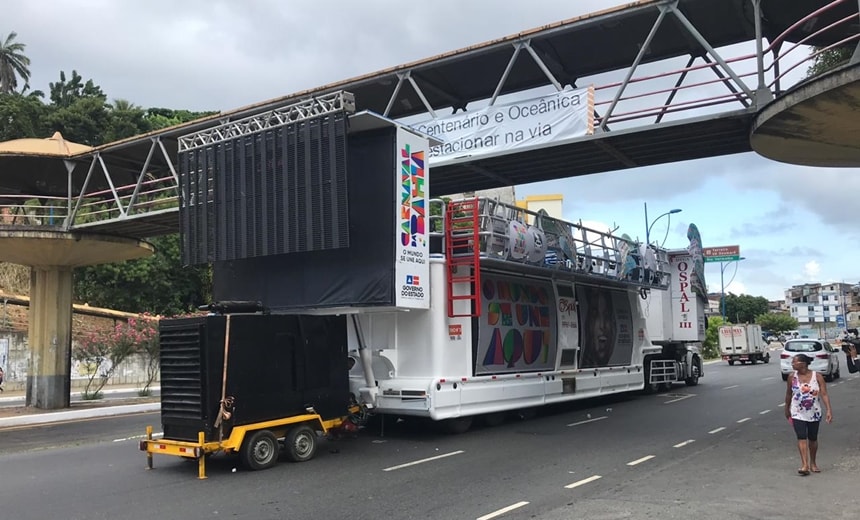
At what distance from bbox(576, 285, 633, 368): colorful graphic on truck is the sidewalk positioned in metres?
13.0

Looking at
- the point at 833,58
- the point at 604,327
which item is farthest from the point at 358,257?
the point at 833,58

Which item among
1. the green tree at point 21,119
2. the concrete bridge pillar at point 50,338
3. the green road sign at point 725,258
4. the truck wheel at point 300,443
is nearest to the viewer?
the truck wheel at point 300,443

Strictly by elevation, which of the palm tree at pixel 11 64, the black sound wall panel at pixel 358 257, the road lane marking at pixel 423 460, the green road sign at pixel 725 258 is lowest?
the road lane marking at pixel 423 460

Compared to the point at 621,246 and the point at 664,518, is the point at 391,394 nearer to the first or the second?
the point at 664,518

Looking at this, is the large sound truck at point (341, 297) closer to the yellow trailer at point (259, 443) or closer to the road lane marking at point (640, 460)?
the yellow trailer at point (259, 443)

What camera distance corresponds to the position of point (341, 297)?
1155 centimetres

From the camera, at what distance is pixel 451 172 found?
47.5ft

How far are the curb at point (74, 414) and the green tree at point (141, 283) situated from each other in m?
18.4

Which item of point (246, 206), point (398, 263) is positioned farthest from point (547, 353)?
point (246, 206)

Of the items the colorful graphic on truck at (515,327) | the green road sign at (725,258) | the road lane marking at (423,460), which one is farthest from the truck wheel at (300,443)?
the green road sign at (725,258)

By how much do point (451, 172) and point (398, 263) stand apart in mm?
4030

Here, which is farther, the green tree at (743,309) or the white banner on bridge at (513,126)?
the green tree at (743,309)

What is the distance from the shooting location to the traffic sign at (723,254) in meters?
58.8

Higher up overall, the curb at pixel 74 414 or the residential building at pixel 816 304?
the residential building at pixel 816 304
